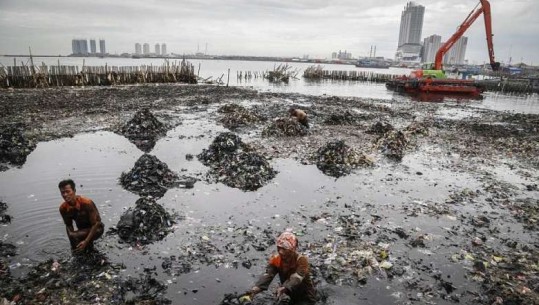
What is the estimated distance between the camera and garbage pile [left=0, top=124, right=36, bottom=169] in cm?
1121

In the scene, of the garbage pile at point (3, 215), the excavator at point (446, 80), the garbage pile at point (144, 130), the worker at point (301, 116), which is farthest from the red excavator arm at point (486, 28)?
the garbage pile at point (3, 215)

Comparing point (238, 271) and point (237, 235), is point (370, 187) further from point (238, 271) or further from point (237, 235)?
point (238, 271)

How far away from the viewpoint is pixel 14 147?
11.8 meters

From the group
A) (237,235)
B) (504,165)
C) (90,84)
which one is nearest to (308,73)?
(90,84)

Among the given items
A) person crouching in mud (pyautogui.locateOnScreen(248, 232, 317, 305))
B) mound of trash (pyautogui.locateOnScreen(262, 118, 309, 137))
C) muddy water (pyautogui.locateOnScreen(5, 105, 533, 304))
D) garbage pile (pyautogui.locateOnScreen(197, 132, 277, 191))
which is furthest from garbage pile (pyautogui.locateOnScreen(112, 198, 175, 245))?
mound of trash (pyautogui.locateOnScreen(262, 118, 309, 137))

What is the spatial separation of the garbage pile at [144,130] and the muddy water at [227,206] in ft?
2.46

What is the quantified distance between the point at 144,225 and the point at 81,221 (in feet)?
4.27

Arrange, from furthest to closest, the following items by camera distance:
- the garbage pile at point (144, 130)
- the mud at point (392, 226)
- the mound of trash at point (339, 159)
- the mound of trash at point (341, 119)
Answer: the mound of trash at point (341, 119) < the garbage pile at point (144, 130) < the mound of trash at point (339, 159) < the mud at point (392, 226)

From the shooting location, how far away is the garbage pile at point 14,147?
11205 mm

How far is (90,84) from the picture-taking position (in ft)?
111

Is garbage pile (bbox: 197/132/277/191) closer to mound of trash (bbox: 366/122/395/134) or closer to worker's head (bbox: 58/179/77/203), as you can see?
worker's head (bbox: 58/179/77/203)

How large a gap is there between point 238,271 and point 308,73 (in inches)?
2527

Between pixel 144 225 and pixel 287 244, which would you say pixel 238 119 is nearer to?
pixel 144 225

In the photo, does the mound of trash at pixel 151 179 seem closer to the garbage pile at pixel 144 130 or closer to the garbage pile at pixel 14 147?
the garbage pile at pixel 144 130
